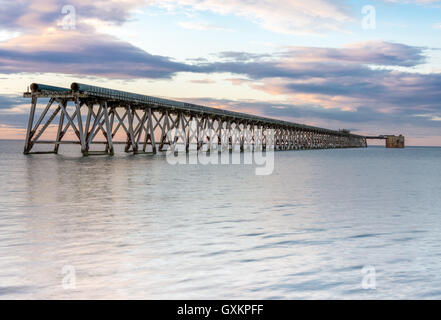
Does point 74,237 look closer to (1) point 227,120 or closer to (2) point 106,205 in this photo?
Answer: (2) point 106,205

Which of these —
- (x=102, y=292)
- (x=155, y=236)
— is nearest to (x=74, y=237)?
(x=155, y=236)

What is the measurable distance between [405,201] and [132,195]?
1225cm

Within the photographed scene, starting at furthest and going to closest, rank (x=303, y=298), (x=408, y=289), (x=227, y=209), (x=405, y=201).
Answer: (x=405, y=201) < (x=227, y=209) < (x=408, y=289) < (x=303, y=298)

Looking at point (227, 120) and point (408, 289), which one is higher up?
point (227, 120)

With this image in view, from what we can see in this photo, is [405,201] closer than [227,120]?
Yes

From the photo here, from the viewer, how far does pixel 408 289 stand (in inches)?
316

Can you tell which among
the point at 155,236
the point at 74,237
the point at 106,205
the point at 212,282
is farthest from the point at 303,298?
the point at 106,205

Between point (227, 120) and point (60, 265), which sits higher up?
point (227, 120)

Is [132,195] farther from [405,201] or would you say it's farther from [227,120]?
[227,120]

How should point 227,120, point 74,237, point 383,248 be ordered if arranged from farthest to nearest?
point 227,120 → point 74,237 → point 383,248
